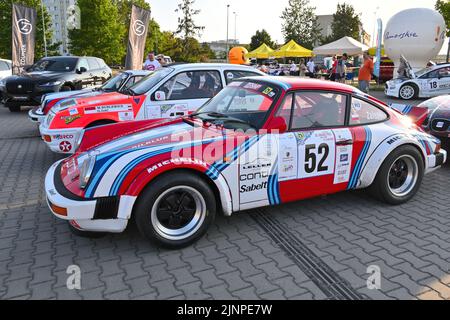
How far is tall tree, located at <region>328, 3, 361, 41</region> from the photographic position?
68.0m

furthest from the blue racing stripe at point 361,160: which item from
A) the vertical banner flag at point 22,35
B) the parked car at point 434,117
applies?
the vertical banner flag at point 22,35

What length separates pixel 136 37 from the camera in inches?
693

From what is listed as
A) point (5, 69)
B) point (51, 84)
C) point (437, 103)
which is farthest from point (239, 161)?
point (5, 69)

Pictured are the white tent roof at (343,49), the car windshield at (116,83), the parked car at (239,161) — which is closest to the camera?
the parked car at (239,161)

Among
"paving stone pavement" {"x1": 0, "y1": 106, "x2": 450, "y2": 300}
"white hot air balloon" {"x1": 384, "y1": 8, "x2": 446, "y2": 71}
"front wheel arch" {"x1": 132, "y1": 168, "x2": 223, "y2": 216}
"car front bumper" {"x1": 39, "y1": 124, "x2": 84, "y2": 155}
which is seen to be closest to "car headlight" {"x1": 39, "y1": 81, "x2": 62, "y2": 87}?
"car front bumper" {"x1": 39, "y1": 124, "x2": 84, "y2": 155}

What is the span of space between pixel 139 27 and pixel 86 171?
16.2 m

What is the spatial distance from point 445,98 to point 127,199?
20.0 ft

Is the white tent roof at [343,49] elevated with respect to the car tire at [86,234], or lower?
elevated

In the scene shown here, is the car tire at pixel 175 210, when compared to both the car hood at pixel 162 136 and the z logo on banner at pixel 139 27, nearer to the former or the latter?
the car hood at pixel 162 136

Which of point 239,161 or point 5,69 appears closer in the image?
point 239,161

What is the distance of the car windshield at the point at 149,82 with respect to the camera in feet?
20.3

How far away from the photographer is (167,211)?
3287 millimetres

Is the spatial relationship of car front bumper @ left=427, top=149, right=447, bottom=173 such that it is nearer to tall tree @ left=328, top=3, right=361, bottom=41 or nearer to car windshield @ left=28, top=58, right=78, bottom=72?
car windshield @ left=28, top=58, right=78, bottom=72

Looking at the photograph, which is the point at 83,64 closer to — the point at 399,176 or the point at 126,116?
the point at 126,116
